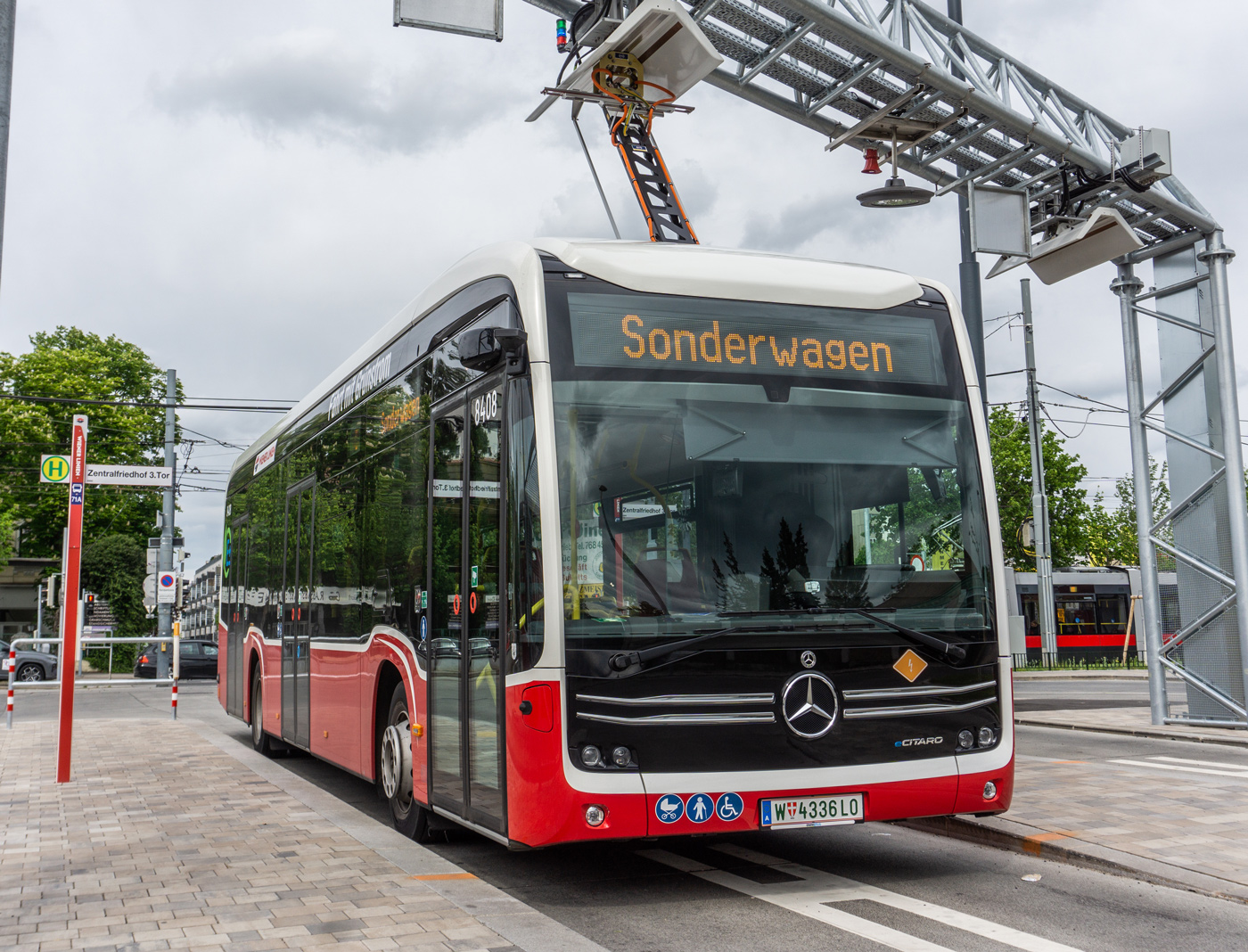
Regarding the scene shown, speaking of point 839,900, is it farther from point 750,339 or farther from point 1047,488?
point 1047,488

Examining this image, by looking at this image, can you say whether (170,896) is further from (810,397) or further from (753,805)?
(810,397)

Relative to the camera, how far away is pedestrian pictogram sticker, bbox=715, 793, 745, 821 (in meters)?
5.62

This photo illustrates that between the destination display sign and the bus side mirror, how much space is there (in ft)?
0.92

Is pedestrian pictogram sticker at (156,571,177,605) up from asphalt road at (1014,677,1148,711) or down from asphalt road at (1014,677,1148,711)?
up

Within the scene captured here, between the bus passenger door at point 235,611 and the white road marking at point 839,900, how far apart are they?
7.94m

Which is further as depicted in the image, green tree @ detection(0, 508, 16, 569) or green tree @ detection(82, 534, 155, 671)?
green tree @ detection(82, 534, 155, 671)

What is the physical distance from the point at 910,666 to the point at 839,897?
1.22 m

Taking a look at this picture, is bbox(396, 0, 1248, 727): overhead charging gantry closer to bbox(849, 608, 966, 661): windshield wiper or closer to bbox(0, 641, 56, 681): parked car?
bbox(849, 608, 966, 661): windshield wiper

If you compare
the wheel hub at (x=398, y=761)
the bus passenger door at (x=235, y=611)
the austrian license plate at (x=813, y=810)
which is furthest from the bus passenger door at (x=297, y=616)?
the austrian license plate at (x=813, y=810)

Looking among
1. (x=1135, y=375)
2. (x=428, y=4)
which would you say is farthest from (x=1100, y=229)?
(x=428, y=4)

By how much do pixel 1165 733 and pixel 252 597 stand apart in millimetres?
10612

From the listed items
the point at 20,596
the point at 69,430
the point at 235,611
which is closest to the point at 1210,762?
the point at 235,611

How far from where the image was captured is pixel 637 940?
5301 mm

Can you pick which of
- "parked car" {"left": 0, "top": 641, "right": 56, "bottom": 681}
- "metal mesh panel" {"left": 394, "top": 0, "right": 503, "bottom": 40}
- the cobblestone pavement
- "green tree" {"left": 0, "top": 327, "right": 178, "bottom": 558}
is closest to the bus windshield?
the cobblestone pavement
